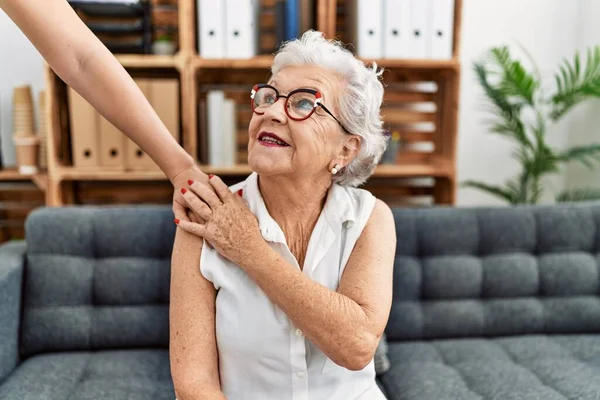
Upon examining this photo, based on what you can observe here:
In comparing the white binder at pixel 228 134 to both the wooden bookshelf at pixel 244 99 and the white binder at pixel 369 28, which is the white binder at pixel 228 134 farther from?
the white binder at pixel 369 28

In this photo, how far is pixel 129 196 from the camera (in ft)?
8.82

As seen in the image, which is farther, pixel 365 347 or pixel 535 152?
pixel 535 152

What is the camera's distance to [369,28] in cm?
219

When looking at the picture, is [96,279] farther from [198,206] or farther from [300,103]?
[300,103]

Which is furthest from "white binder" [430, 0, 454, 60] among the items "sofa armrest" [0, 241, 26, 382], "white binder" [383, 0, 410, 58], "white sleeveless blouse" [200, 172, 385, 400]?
"sofa armrest" [0, 241, 26, 382]

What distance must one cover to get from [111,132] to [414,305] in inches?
59.3

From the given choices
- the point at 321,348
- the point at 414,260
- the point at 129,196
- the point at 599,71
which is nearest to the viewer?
the point at 321,348

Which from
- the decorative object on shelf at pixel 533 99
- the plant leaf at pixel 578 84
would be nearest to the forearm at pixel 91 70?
the decorative object on shelf at pixel 533 99

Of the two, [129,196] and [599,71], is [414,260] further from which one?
[129,196]

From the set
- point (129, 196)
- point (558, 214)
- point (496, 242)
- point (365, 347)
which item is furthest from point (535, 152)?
point (129, 196)

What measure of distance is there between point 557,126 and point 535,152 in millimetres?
607

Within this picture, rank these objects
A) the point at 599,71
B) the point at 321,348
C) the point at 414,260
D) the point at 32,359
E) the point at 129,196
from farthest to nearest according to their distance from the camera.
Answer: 1. the point at 129,196
2. the point at 599,71
3. the point at 414,260
4. the point at 32,359
5. the point at 321,348

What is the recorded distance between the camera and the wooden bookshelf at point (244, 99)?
218 cm

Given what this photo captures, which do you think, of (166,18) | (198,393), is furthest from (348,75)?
(166,18)
